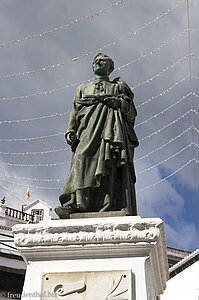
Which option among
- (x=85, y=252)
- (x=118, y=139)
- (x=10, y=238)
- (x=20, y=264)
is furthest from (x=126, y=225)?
(x=10, y=238)

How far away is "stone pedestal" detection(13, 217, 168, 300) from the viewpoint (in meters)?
2.96

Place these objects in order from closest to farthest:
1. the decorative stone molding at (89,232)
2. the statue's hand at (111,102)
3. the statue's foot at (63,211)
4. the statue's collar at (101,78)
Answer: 1. the decorative stone molding at (89,232)
2. the statue's foot at (63,211)
3. the statue's hand at (111,102)
4. the statue's collar at (101,78)

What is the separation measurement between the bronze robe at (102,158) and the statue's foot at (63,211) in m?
0.08

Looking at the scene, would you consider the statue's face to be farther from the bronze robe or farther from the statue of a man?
the bronze robe

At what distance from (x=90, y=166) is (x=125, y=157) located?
34cm

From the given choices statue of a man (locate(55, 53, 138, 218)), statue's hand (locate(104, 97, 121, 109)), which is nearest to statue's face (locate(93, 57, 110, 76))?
statue of a man (locate(55, 53, 138, 218))

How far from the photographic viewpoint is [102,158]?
3725mm

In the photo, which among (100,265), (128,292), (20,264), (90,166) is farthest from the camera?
(20,264)

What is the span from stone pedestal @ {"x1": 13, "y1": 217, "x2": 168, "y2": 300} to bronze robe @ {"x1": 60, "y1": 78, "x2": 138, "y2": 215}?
0.45 meters

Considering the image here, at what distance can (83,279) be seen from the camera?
3012 millimetres

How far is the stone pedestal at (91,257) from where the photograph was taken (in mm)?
2957

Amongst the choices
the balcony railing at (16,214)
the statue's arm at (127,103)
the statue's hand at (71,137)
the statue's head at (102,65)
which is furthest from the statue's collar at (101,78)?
the balcony railing at (16,214)

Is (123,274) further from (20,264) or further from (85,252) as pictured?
(20,264)

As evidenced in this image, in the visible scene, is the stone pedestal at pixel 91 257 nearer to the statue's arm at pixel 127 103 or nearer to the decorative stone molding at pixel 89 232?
the decorative stone molding at pixel 89 232
